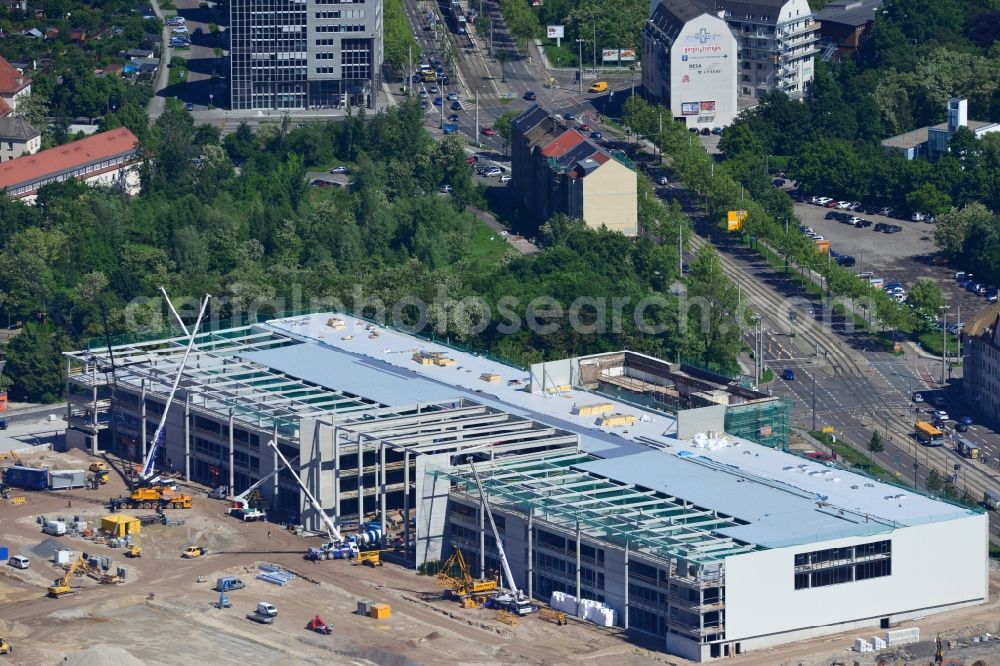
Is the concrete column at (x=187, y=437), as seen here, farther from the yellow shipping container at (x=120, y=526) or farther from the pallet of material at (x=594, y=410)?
the pallet of material at (x=594, y=410)

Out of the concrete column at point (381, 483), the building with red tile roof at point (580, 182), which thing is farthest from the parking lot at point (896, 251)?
the concrete column at point (381, 483)

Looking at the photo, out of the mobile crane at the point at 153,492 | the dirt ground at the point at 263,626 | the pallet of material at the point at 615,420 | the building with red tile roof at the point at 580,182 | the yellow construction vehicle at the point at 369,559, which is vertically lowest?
the dirt ground at the point at 263,626

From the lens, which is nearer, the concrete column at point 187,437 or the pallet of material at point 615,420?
the pallet of material at point 615,420

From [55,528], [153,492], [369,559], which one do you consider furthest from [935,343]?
[55,528]

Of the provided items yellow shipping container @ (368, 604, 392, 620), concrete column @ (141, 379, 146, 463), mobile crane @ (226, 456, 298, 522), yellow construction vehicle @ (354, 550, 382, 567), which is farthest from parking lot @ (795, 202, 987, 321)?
yellow shipping container @ (368, 604, 392, 620)

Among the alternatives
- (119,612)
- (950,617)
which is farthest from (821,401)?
(119,612)

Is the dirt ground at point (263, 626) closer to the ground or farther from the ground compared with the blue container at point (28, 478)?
closer to the ground

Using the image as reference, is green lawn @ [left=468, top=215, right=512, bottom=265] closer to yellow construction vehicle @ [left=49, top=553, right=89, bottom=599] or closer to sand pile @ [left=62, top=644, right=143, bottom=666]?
yellow construction vehicle @ [left=49, top=553, right=89, bottom=599]
